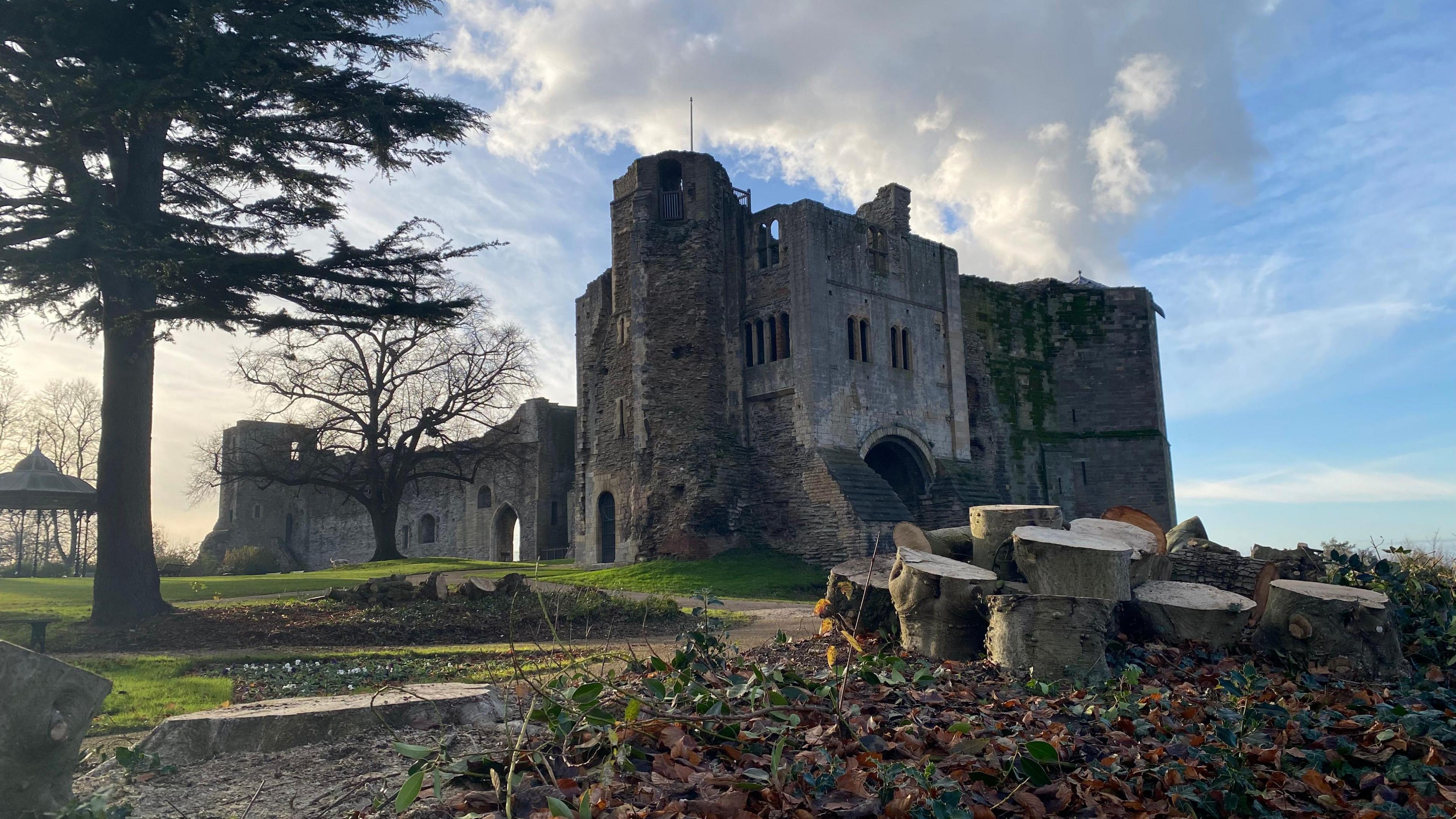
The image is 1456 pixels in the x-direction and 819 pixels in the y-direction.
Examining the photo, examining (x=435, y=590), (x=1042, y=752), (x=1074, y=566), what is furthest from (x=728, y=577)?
(x=1042, y=752)

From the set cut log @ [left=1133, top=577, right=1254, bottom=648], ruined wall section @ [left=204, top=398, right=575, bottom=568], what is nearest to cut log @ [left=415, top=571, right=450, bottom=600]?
cut log @ [left=1133, top=577, right=1254, bottom=648]

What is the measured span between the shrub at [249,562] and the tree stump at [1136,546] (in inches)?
1209

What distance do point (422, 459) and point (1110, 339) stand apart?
22403mm

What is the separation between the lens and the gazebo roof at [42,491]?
23.4 metres

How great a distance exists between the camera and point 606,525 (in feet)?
84.4

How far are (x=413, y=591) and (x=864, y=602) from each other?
34.2 ft

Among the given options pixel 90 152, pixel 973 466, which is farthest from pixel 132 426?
pixel 973 466

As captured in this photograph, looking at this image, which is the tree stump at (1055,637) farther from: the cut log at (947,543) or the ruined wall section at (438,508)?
the ruined wall section at (438,508)

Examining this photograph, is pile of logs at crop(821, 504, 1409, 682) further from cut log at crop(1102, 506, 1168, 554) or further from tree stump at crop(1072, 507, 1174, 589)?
cut log at crop(1102, 506, 1168, 554)

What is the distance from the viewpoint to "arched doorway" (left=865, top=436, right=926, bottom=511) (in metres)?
24.8

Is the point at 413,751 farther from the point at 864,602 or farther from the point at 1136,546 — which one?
the point at 1136,546

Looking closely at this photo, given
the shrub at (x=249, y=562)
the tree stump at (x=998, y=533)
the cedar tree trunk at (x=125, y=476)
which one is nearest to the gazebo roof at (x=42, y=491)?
the shrub at (x=249, y=562)

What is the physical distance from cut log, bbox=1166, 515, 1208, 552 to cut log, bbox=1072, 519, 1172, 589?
2.63 meters

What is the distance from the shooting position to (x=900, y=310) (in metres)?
25.1
